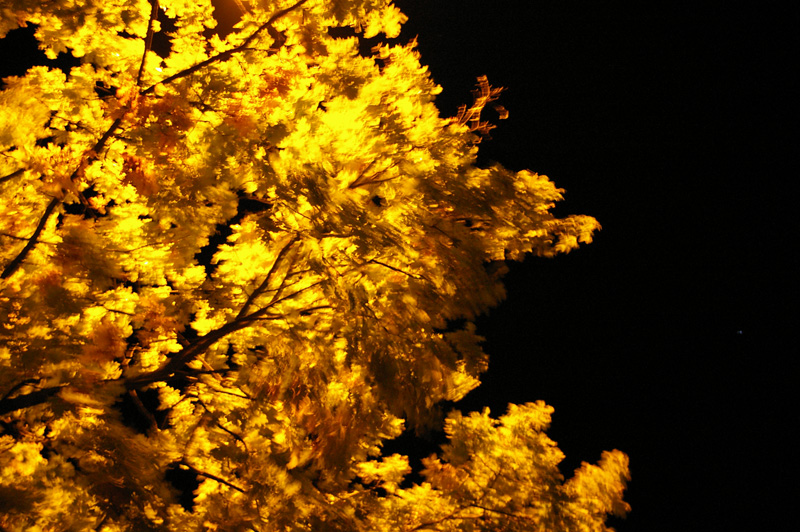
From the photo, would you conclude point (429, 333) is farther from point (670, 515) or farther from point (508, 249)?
point (670, 515)

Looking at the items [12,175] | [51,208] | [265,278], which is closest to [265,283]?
[265,278]

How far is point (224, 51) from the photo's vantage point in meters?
3.81

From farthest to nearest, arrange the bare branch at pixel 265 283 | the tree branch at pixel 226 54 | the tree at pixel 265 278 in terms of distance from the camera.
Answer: the bare branch at pixel 265 283, the tree branch at pixel 226 54, the tree at pixel 265 278

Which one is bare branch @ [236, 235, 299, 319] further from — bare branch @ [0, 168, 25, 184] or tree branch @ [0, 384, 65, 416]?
bare branch @ [0, 168, 25, 184]

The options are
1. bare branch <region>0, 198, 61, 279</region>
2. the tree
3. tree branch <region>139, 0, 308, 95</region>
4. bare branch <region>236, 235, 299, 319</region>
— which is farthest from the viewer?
bare branch <region>236, 235, 299, 319</region>

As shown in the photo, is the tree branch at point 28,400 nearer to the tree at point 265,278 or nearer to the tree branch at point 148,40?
the tree at point 265,278

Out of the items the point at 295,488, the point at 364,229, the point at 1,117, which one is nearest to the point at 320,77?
the point at 364,229

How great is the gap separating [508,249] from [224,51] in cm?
287

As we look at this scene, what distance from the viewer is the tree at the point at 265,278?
3.14 m

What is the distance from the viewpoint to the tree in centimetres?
314

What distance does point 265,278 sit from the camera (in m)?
4.25

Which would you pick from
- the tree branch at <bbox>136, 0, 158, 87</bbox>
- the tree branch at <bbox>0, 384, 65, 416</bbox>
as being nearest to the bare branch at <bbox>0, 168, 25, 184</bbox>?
the tree branch at <bbox>136, 0, 158, 87</bbox>

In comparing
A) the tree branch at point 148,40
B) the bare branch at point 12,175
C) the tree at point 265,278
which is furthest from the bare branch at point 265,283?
the bare branch at point 12,175

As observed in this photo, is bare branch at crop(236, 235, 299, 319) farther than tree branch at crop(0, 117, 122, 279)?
Yes
